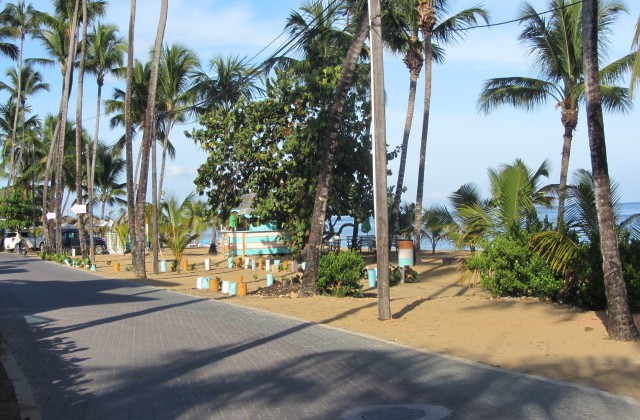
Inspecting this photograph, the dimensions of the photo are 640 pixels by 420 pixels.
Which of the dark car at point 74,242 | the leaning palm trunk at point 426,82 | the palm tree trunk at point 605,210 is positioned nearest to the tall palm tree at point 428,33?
the leaning palm trunk at point 426,82

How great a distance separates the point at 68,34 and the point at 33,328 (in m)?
34.1

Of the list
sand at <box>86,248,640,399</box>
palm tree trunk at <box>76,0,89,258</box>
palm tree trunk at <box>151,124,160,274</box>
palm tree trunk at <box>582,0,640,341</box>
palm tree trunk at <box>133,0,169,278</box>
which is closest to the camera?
sand at <box>86,248,640,399</box>

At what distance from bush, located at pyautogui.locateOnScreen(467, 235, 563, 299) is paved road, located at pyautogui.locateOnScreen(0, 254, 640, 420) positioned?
4295 millimetres

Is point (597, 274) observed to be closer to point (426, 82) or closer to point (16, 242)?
point (426, 82)

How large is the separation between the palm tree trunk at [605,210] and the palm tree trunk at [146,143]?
18085mm

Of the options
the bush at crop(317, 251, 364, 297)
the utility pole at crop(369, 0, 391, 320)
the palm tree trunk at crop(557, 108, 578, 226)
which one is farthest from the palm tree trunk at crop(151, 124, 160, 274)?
the utility pole at crop(369, 0, 391, 320)

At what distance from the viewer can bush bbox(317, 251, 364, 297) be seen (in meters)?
17.8

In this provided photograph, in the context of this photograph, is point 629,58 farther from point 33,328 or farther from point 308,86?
point 33,328

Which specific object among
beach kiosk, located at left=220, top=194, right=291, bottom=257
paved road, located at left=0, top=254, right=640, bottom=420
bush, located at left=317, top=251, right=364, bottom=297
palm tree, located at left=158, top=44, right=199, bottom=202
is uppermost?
palm tree, located at left=158, top=44, right=199, bottom=202

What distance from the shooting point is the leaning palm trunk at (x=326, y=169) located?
16.4 metres

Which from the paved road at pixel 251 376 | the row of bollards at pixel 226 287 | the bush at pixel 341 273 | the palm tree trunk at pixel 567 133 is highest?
the palm tree trunk at pixel 567 133

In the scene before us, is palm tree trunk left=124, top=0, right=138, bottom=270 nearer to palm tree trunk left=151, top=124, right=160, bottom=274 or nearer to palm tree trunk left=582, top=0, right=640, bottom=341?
palm tree trunk left=151, top=124, right=160, bottom=274

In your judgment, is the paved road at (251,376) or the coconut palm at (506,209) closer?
the paved road at (251,376)

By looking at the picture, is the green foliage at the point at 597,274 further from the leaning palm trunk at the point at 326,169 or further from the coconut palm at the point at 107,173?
the coconut palm at the point at 107,173
